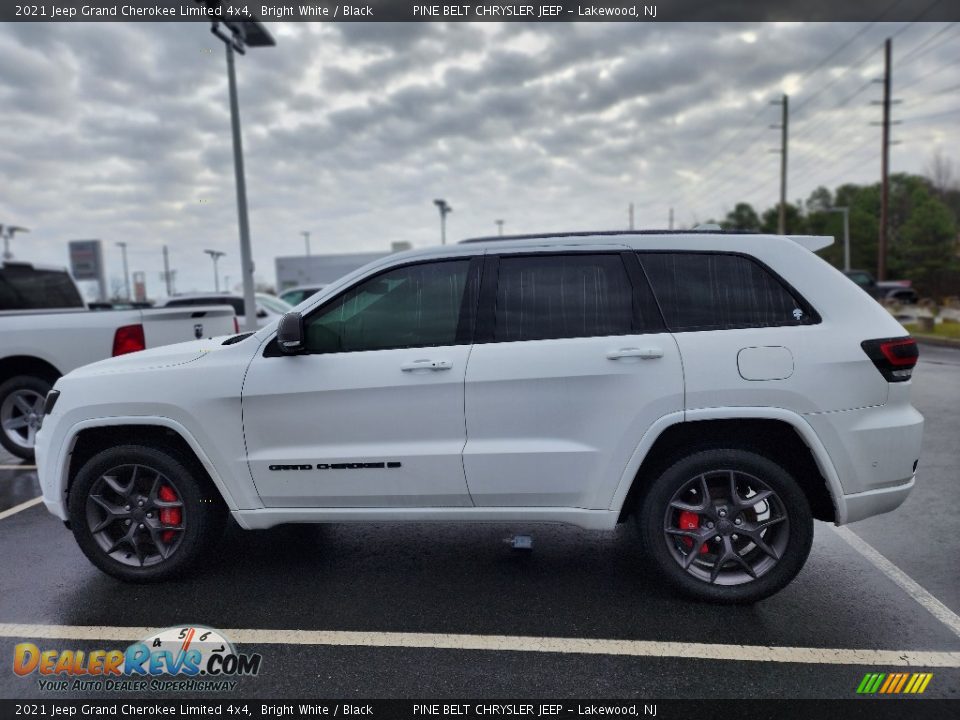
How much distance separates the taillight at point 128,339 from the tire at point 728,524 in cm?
494

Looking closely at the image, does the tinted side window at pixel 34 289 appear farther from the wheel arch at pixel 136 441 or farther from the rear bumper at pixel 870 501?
the rear bumper at pixel 870 501

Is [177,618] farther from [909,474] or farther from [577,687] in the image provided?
[909,474]

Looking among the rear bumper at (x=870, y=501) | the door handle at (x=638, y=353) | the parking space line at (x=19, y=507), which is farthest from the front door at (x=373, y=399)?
the parking space line at (x=19, y=507)

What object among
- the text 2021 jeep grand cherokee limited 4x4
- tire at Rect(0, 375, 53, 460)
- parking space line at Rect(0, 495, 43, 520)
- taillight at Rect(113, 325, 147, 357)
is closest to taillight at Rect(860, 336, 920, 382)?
the text 2021 jeep grand cherokee limited 4x4

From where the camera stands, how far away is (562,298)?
137 inches

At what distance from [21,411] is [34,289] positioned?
1676 mm

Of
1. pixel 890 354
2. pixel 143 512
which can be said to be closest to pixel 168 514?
pixel 143 512

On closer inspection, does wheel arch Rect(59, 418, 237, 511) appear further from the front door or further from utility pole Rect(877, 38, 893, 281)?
utility pole Rect(877, 38, 893, 281)

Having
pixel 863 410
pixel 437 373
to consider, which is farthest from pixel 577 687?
pixel 863 410

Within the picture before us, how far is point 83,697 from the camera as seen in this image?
2.76 metres

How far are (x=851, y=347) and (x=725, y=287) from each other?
2.15 ft

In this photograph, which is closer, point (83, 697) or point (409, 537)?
point (83, 697)

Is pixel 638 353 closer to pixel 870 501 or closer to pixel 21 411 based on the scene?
pixel 870 501

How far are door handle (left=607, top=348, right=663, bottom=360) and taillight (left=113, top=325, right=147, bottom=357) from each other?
4.76 metres
